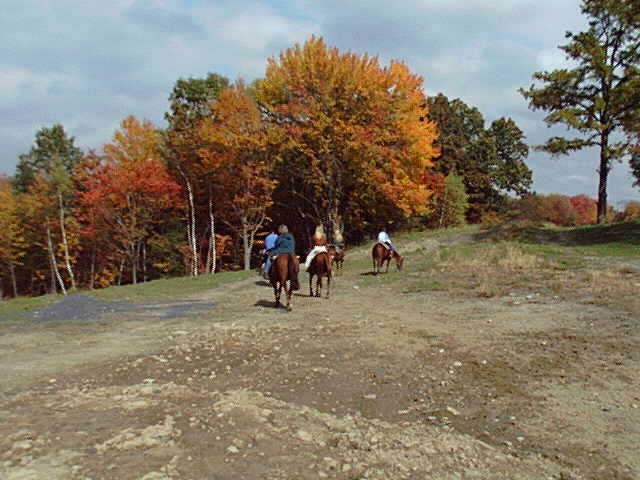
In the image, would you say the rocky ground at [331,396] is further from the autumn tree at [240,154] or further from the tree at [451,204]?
the tree at [451,204]

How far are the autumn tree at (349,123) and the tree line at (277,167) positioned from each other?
0.09 metres

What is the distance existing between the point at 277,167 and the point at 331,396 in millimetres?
29773

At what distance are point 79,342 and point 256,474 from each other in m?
6.59

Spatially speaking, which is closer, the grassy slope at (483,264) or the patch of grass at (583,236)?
the grassy slope at (483,264)

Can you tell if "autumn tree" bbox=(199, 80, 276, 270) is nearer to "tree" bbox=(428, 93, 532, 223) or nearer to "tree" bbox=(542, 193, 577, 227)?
"tree" bbox=(428, 93, 532, 223)

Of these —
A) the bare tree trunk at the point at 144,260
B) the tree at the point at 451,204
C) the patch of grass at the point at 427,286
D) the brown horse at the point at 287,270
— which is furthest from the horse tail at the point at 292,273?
the tree at the point at 451,204

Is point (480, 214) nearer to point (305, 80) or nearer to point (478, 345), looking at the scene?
point (305, 80)

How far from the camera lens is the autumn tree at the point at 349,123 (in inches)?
1147

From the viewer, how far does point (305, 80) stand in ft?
96.6

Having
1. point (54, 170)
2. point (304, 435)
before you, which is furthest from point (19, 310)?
point (54, 170)

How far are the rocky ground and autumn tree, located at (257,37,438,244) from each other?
65.6 feet

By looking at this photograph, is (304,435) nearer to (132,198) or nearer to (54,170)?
(132,198)

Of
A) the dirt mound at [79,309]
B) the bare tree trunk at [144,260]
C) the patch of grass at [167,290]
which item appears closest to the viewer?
the dirt mound at [79,309]

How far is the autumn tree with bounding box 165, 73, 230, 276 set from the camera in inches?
1330
